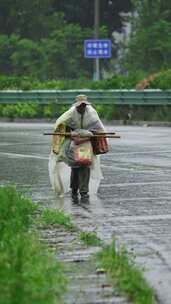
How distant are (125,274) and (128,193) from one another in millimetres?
6858

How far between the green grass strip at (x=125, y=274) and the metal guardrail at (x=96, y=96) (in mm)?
28148

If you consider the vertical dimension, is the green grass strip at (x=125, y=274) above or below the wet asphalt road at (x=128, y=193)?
above

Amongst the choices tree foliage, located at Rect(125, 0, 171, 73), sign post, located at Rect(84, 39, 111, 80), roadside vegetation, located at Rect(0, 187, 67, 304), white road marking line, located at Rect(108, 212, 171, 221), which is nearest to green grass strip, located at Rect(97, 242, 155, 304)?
roadside vegetation, located at Rect(0, 187, 67, 304)

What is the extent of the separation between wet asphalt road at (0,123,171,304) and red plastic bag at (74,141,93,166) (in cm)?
53

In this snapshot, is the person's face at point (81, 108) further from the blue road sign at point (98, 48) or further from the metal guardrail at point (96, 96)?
the blue road sign at point (98, 48)

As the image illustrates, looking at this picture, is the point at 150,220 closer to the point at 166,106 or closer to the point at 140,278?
the point at 140,278

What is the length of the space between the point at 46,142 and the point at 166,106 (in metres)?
10.5

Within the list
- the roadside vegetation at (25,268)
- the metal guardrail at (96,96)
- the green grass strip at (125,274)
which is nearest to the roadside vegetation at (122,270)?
the green grass strip at (125,274)

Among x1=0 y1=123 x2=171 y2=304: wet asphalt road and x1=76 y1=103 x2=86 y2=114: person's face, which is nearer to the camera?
x1=0 y1=123 x2=171 y2=304: wet asphalt road

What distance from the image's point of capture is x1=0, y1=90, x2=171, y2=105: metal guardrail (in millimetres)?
37781

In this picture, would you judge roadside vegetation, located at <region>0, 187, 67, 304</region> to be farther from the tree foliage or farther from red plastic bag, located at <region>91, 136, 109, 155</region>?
the tree foliage

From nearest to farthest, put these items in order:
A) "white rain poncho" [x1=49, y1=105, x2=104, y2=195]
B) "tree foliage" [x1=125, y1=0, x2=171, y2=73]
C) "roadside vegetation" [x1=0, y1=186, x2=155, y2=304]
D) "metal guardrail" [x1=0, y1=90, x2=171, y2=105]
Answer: "roadside vegetation" [x1=0, y1=186, x2=155, y2=304], "white rain poncho" [x1=49, y1=105, x2=104, y2=195], "metal guardrail" [x1=0, y1=90, x2=171, y2=105], "tree foliage" [x1=125, y1=0, x2=171, y2=73]

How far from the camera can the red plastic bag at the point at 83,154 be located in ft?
48.6

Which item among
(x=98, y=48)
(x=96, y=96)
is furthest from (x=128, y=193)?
(x=98, y=48)
